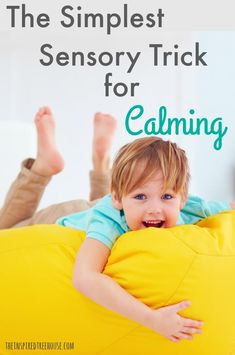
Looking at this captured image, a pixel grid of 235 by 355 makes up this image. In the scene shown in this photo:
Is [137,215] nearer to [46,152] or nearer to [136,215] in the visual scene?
[136,215]

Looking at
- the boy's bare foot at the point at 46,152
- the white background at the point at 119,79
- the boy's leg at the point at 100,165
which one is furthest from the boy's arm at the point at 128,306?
the white background at the point at 119,79

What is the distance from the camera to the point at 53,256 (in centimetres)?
118

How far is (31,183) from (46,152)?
13 cm

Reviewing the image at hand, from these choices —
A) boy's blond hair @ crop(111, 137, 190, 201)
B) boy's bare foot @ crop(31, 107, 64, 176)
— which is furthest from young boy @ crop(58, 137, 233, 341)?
boy's bare foot @ crop(31, 107, 64, 176)

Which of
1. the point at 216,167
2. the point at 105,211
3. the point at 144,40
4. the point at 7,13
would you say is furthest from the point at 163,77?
the point at 105,211

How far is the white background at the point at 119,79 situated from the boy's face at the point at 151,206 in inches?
109

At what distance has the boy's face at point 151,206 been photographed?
3.83 ft

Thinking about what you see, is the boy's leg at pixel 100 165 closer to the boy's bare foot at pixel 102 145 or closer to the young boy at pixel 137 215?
the boy's bare foot at pixel 102 145

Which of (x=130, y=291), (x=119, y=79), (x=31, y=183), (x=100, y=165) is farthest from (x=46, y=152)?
(x=119, y=79)

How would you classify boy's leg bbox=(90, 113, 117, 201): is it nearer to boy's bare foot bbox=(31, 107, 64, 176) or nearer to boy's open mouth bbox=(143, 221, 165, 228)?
boy's bare foot bbox=(31, 107, 64, 176)

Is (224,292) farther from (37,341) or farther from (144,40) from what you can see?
(144,40)

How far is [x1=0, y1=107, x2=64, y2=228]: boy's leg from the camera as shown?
2248 millimetres

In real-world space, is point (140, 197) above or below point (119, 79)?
below

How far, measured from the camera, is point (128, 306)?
41.5 inches
